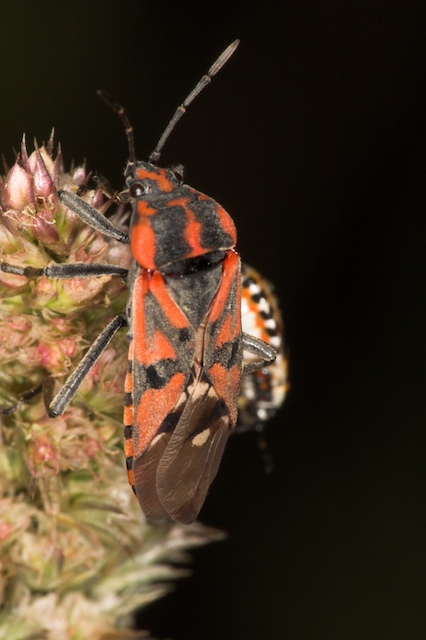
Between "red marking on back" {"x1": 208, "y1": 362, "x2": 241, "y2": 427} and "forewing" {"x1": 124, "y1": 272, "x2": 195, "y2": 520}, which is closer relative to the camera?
"forewing" {"x1": 124, "y1": 272, "x2": 195, "y2": 520}

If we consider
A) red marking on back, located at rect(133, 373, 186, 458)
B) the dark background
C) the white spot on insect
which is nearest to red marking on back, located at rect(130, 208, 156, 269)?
red marking on back, located at rect(133, 373, 186, 458)

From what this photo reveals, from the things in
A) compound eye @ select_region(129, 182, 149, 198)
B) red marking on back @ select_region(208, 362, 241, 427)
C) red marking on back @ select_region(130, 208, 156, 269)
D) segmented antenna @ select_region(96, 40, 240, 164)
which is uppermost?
segmented antenna @ select_region(96, 40, 240, 164)

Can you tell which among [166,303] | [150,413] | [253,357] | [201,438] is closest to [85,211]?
[166,303]

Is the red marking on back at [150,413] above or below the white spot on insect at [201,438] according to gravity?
above

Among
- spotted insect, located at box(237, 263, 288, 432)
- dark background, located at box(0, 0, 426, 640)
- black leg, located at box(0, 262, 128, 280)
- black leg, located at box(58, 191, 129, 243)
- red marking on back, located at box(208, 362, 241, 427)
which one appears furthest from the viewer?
dark background, located at box(0, 0, 426, 640)

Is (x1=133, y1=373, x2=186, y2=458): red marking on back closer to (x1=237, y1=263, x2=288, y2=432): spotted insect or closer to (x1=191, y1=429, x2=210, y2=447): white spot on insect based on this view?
(x1=191, y1=429, x2=210, y2=447): white spot on insect

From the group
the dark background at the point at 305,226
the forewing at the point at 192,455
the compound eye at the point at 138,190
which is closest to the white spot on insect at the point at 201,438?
the forewing at the point at 192,455

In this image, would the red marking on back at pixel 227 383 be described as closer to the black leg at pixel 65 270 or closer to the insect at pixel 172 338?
the insect at pixel 172 338
